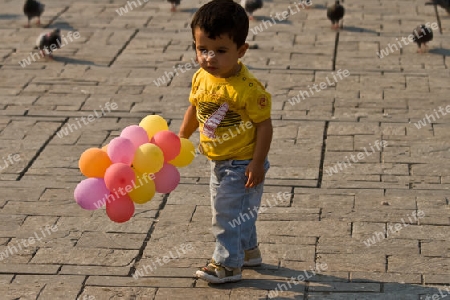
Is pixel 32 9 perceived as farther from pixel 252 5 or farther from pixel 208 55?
pixel 208 55

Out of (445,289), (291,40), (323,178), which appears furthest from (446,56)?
(445,289)

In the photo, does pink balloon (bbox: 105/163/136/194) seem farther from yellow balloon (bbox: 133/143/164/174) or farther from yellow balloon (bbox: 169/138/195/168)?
yellow balloon (bbox: 169/138/195/168)

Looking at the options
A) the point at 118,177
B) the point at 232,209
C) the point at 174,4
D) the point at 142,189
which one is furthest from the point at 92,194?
the point at 174,4

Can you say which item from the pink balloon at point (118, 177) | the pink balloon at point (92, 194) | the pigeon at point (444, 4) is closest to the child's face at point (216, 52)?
the pink balloon at point (118, 177)

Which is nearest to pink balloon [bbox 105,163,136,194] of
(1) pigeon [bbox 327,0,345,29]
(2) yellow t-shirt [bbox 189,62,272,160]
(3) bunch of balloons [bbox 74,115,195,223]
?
(3) bunch of balloons [bbox 74,115,195,223]

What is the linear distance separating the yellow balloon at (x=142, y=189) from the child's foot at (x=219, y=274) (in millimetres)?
643

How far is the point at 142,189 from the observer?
5.54 meters

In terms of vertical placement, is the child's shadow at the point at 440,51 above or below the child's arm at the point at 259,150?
below

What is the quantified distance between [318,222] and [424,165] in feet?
4.71

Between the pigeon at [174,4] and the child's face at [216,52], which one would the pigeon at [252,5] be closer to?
the pigeon at [174,4]

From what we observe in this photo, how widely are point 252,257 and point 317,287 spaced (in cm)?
48

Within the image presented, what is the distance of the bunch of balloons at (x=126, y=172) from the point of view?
545 cm

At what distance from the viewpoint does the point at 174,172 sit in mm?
5746

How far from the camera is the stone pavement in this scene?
6.02 meters
